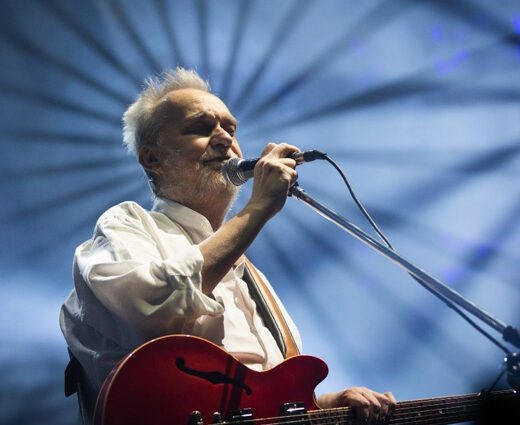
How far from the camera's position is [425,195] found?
2908 millimetres

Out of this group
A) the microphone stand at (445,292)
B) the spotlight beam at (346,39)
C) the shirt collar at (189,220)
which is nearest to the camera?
the microphone stand at (445,292)

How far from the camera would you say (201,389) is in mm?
1146

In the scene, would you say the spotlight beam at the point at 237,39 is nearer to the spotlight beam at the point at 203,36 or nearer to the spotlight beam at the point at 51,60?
the spotlight beam at the point at 203,36

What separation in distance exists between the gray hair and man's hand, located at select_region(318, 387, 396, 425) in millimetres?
1155

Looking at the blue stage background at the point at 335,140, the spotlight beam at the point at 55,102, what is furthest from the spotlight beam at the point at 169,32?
the spotlight beam at the point at 55,102

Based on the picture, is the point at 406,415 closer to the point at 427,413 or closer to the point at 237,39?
the point at 427,413

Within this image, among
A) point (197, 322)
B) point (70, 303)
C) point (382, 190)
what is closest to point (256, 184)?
point (197, 322)

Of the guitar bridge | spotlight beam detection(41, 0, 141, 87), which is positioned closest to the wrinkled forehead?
spotlight beam detection(41, 0, 141, 87)

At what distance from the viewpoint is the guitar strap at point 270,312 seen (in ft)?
5.24

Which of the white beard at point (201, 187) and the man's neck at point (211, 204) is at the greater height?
the white beard at point (201, 187)

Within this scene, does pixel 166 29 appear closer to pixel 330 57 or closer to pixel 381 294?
pixel 330 57

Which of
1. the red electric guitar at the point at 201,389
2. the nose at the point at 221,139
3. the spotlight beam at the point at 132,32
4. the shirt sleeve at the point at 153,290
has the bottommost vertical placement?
the red electric guitar at the point at 201,389

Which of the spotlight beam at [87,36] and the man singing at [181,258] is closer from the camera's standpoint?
the man singing at [181,258]

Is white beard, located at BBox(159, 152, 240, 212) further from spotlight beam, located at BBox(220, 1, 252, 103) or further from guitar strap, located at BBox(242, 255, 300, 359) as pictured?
spotlight beam, located at BBox(220, 1, 252, 103)
